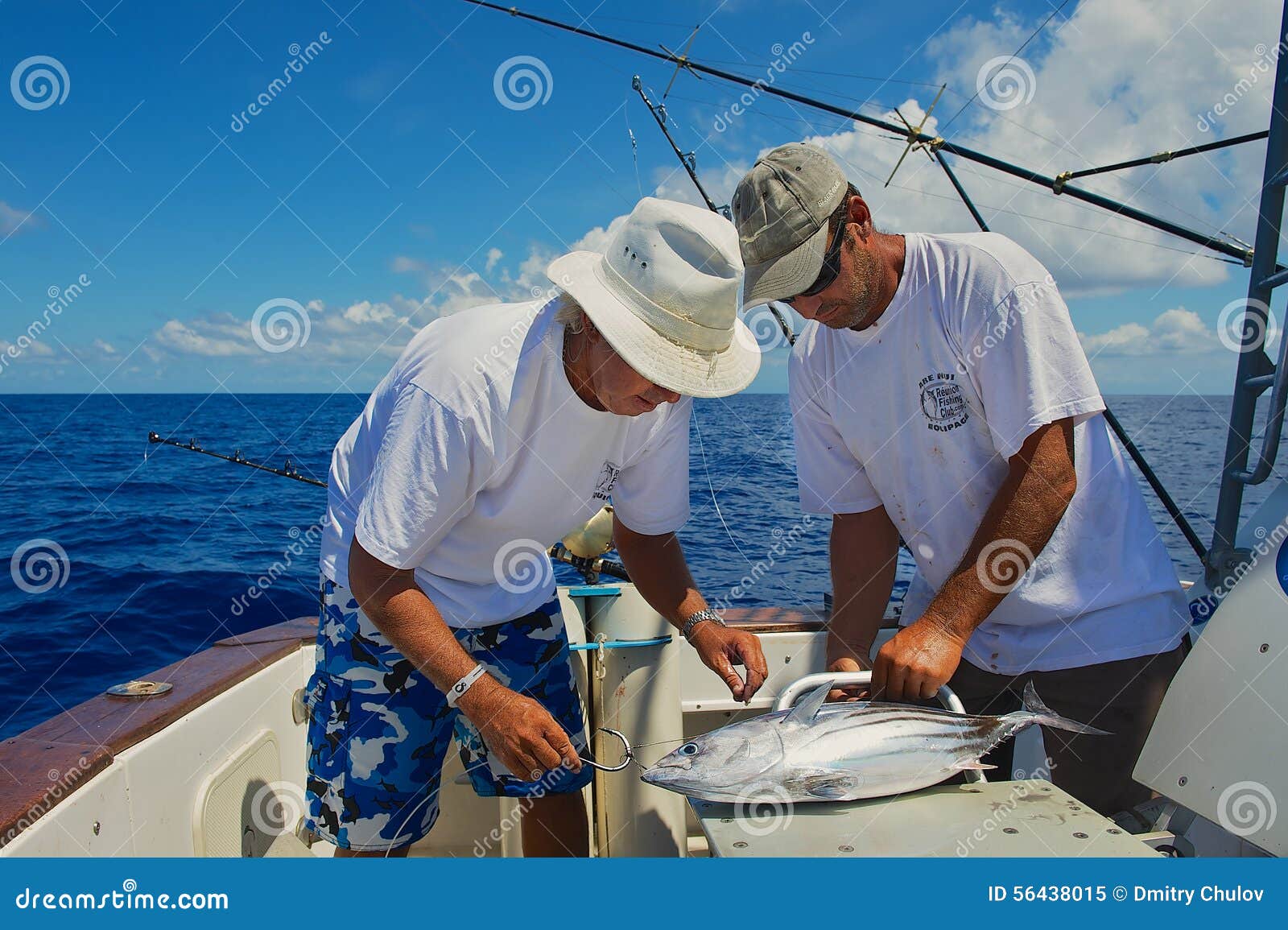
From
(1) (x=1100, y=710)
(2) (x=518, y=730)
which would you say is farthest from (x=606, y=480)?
(1) (x=1100, y=710)

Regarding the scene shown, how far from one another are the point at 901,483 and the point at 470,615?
3.85ft

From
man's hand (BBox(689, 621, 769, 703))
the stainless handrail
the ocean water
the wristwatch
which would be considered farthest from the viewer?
the ocean water

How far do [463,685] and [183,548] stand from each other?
34.1 ft

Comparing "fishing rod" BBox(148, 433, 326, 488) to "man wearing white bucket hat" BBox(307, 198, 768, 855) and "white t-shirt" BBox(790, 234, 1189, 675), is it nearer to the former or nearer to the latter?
"man wearing white bucket hat" BBox(307, 198, 768, 855)

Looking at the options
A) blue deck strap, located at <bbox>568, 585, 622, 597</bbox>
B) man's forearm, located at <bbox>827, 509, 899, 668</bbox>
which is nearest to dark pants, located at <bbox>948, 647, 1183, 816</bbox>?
man's forearm, located at <bbox>827, 509, 899, 668</bbox>

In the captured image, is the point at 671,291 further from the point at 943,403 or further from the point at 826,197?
the point at 943,403

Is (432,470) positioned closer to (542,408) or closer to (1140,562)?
(542,408)

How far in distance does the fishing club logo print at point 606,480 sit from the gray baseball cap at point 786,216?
0.57 metres

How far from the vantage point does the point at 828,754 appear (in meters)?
1.63

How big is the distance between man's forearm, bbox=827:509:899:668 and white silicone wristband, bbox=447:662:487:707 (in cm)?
101

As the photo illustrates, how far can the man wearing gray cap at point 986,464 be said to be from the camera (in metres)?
1.90

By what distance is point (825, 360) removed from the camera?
234 cm

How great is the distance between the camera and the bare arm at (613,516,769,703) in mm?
2213

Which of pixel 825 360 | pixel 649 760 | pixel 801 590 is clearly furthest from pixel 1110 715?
pixel 801 590
